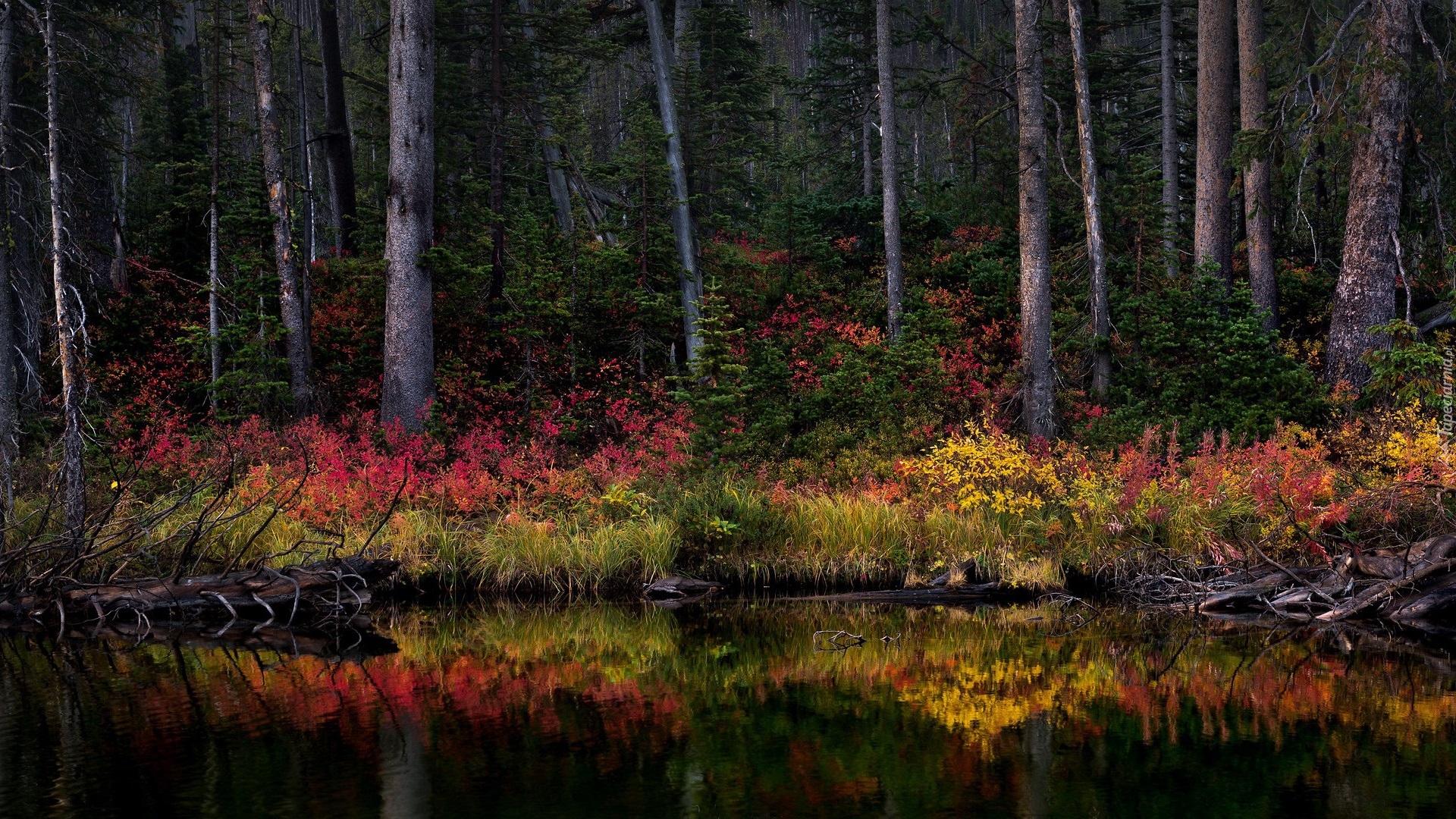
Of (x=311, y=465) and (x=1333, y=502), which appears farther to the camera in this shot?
(x=311, y=465)

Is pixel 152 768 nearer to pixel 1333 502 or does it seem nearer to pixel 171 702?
pixel 171 702

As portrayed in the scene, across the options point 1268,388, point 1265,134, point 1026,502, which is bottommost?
point 1026,502

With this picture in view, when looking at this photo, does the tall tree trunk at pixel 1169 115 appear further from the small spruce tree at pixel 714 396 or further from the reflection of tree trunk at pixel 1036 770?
the reflection of tree trunk at pixel 1036 770

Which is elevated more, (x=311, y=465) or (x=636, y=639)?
(x=311, y=465)

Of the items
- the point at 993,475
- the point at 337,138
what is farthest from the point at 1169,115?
the point at 337,138

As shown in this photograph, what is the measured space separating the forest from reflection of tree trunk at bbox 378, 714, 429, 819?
4978 mm

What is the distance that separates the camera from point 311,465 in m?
14.4

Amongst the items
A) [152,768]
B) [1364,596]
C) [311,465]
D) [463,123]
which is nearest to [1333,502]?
[1364,596]

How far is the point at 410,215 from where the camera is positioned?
55.1 ft

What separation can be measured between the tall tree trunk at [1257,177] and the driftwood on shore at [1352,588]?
7871 mm

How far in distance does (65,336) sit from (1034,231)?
1298cm

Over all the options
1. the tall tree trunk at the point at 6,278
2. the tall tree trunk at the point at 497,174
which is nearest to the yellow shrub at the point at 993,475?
the tall tree trunk at the point at 497,174

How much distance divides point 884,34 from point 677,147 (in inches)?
188

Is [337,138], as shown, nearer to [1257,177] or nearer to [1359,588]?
[1257,177]
